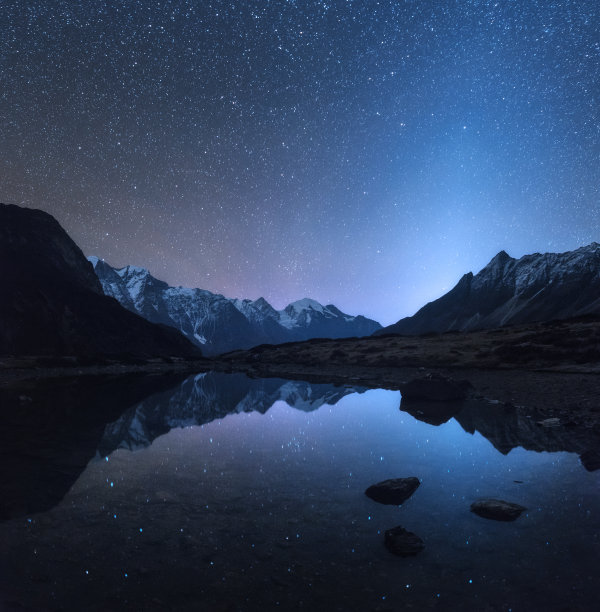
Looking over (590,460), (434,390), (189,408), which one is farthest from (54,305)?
(590,460)

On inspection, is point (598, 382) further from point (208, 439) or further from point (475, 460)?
point (208, 439)

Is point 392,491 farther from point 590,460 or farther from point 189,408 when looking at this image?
point 189,408

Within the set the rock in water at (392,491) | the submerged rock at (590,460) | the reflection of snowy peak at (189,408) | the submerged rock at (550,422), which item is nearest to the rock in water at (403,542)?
the rock in water at (392,491)

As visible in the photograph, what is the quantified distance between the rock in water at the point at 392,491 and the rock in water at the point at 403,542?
2409mm

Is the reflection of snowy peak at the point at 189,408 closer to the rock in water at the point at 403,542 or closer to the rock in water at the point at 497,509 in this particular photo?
the rock in water at the point at 403,542

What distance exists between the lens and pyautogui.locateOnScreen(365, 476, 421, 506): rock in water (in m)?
11.6

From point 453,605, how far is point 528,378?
40478mm

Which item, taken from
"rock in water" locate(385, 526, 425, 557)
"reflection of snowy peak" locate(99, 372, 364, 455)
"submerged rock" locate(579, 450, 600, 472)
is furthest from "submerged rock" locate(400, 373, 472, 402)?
"rock in water" locate(385, 526, 425, 557)

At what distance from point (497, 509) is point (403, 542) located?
140 inches

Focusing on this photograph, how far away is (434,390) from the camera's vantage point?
3400 cm

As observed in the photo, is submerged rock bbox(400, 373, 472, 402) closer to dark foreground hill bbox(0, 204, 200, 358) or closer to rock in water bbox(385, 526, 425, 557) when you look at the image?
rock in water bbox(385, 526, 425, 557)

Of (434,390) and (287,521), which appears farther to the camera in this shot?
(434,390)

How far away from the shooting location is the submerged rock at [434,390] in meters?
33.6

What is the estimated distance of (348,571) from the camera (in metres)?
7.79
